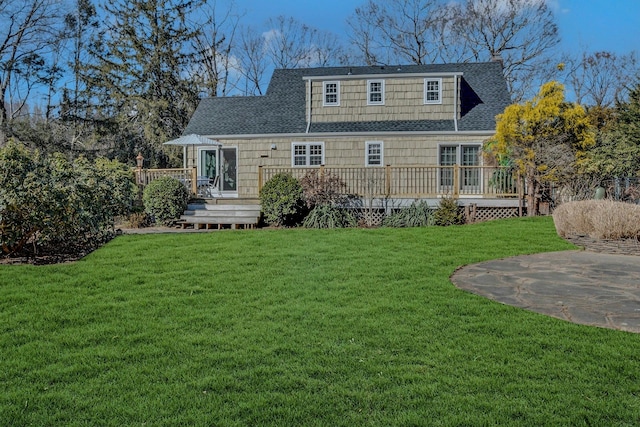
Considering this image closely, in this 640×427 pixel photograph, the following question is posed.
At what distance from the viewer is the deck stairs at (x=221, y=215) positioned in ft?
45.6

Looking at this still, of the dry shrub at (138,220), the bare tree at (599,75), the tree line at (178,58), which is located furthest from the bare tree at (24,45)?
the bare tree at (599,75)

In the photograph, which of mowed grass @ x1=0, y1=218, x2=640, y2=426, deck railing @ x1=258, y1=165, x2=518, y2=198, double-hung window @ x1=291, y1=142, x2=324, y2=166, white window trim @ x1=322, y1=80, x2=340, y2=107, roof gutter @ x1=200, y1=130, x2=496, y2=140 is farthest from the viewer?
white window trim @ x1=322, y1=80, x2=340, y2=107

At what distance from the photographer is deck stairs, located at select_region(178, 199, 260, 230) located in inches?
547

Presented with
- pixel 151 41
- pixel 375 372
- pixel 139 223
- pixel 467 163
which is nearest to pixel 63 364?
pixel 375 372

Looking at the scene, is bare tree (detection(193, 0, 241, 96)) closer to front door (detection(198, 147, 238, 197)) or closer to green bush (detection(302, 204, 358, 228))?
front door (detection(198, 147, 238, 197))

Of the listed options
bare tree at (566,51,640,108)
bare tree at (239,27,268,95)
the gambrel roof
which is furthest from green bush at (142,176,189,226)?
bare tree at (566,51,640,108)

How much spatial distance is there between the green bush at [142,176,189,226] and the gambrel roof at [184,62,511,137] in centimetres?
513

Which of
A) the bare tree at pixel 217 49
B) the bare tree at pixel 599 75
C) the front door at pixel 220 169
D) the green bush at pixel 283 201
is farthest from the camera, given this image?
the bare tree at pixel 599 75

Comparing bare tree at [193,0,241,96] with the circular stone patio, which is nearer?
the circular stone patio

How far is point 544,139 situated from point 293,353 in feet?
42.1

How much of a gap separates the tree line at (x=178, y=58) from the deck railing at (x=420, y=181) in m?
13.4

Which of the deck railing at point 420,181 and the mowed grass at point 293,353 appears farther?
the deck railing at point 420,181

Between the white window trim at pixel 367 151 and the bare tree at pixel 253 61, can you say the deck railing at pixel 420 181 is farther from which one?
the bare tree at pixel 253 61

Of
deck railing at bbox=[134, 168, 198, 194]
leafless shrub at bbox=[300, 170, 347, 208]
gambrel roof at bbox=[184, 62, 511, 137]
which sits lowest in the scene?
leafless shrub at bbox=[300, 170, 347, 208]
